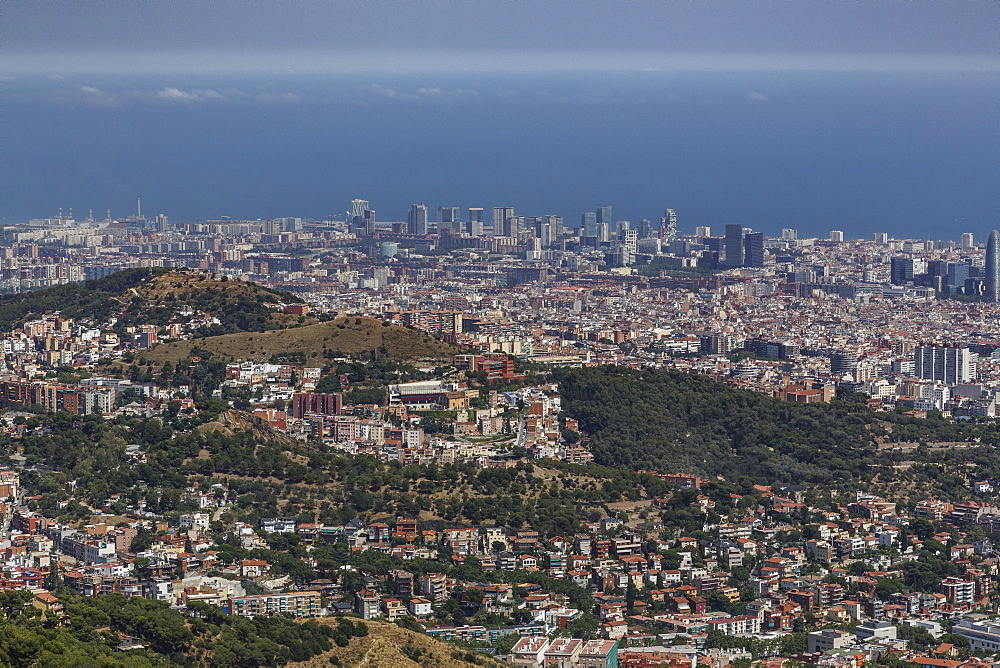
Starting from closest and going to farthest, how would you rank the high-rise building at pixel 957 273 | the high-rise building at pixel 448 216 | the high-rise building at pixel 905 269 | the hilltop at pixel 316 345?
the hilltop at pixel 316 345
the high-rise building at pixel 957 273
the high-rise building at pixel 905 269
the high-rise building at pixel 448 216

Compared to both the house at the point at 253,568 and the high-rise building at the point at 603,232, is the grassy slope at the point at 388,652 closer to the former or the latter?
the house at the point at 253,568

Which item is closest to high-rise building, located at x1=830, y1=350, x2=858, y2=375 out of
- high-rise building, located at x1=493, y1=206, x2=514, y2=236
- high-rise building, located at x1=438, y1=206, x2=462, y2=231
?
high-rise building, located at x1=493, y1=206, x2=514, y2=236

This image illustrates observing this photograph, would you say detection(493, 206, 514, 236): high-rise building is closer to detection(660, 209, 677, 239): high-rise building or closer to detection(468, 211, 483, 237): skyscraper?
detection(468, 211, 483, 237): skyscraper

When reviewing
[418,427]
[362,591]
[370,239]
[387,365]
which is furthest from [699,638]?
[370,239]

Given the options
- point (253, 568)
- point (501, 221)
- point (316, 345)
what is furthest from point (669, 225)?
point (253, 568)

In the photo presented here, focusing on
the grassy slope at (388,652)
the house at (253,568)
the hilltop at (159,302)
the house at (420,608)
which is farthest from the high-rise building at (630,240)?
the grassy slope at (388,652)
